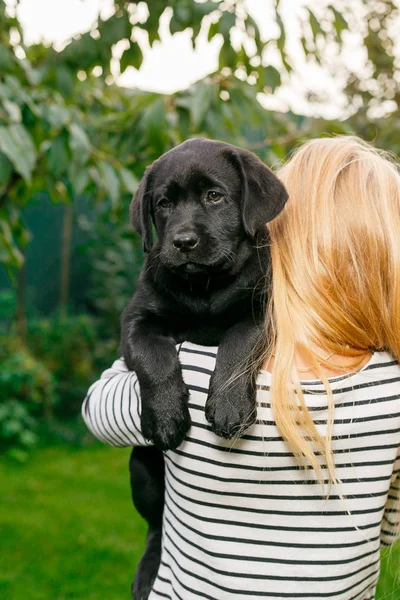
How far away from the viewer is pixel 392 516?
60.0 inches

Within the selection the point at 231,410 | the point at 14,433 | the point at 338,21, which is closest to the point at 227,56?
the point at 338,21

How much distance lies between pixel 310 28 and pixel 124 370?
1229 millimetres

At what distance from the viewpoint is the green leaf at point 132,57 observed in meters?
2.20

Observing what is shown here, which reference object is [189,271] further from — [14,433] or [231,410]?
[14,433]

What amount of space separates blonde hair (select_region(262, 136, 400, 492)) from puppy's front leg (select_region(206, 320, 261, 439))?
0.22ft

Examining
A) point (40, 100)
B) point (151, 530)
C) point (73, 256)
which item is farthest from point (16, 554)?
point (73, 256)

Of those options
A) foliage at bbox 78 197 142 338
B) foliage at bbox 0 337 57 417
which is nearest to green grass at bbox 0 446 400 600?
foliage at bbox 0 337 57 417

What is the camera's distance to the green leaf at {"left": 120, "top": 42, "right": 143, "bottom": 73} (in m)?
2.20

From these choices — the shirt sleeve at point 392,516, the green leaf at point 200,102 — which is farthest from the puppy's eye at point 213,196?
the shirt sleeve at point 392,516

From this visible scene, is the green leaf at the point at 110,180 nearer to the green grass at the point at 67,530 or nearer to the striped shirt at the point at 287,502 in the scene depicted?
the striped shirt at the point at 287,502

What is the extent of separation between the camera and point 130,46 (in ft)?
7.22

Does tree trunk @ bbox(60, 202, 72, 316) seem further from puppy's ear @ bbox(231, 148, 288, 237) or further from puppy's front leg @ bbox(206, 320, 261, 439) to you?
puppy's front leg @ bbox(206, 320, 261, 439)

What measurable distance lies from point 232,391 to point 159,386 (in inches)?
7.5

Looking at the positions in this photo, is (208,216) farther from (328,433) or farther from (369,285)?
(328,433)
